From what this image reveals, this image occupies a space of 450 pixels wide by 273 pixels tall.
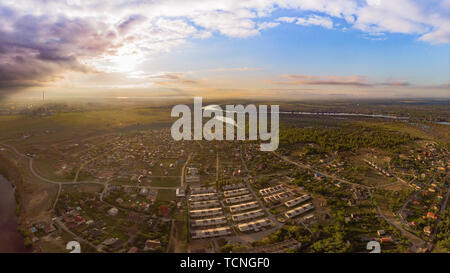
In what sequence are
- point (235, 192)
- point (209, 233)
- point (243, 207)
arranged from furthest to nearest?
point (235, 192) → point (243, 207) → point (209, 233)

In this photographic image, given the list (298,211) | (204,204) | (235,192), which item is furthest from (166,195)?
(298,211)

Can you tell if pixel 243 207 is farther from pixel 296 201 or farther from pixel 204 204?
pixel 296 201

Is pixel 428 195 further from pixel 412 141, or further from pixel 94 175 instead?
pixel 94 175

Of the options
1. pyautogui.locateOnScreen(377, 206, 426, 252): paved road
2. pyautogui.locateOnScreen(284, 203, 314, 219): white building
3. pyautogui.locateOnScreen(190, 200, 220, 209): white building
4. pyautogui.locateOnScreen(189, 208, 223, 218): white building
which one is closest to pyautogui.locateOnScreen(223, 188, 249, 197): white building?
pyautogui.locateOnScreen(190, 200, 220, 209): white building

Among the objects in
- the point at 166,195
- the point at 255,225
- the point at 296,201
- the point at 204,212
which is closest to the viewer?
the point at 255,225

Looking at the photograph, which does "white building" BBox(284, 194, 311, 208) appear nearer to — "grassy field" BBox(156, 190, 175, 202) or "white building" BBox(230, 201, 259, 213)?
"white building" BBox(230, 201, 259, 213)

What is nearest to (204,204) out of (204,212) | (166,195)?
(204,212)

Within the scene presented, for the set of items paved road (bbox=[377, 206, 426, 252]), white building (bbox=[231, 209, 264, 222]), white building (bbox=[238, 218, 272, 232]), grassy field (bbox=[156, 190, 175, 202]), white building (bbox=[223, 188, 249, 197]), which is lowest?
paved road (bbox=[377, 206, 426, 252])

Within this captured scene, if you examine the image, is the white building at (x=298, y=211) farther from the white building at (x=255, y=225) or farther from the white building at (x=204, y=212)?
the white building at (x=204, y=212)

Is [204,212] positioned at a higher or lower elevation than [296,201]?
lower

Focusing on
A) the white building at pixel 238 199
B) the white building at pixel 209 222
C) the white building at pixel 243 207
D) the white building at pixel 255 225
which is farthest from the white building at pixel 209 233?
the white building at pixel 238 199

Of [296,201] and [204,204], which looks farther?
[296,201]

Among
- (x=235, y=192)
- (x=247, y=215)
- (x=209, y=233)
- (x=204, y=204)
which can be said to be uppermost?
(x=235, y=192)
